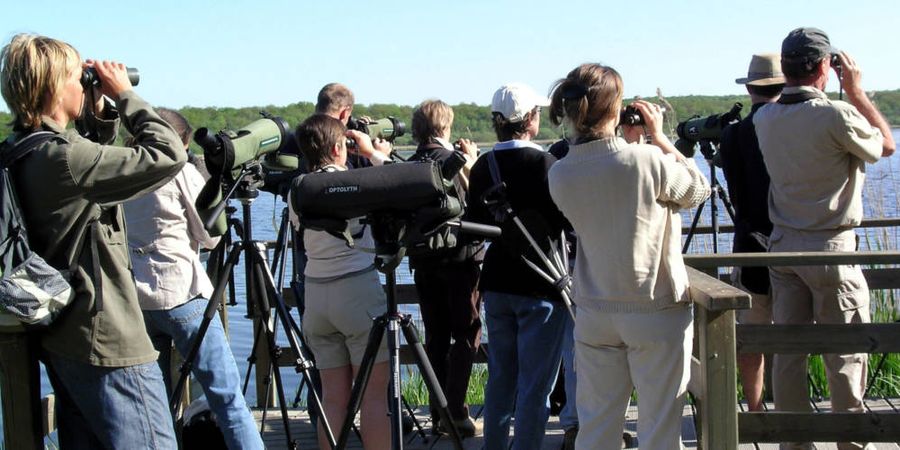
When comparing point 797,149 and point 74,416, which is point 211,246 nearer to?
point 74,416

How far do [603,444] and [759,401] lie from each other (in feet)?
5.03

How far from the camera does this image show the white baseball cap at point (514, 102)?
367 centimetres

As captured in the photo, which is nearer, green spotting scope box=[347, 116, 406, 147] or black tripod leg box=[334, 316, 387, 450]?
black tripod leg box=[334, 316, 387, 450]

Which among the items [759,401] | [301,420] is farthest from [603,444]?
[301,420]

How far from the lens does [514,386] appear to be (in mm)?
3771

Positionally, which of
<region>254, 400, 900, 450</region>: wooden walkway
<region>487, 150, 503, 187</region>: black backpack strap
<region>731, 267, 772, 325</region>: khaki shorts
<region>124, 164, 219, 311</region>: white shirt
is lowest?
<region>254, 400, 900, 450</region>: wooden walkway

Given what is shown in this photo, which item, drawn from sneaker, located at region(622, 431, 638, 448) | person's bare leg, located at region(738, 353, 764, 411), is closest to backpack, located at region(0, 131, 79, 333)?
sneaker, located at region(622, 431, 638, 448)

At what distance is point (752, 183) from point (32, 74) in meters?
2.57

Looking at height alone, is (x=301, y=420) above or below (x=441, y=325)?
below

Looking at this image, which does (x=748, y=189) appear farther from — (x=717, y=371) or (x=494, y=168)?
(x=717, y=371)

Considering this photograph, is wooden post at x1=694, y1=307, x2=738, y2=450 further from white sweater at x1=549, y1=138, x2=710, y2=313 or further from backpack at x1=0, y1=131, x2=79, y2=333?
backpack at x1=0, y1=131, x2=79, y2=333

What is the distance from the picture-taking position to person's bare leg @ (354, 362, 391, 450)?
139 inches

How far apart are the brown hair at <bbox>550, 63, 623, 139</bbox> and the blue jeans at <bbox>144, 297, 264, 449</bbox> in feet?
4.86

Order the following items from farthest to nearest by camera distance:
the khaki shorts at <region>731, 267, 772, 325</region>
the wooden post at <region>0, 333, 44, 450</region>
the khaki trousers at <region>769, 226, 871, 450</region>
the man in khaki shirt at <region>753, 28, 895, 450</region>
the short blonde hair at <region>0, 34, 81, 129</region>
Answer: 1. the khaki shorts at <region>731, 267, 772, 325</region>
2. the khaki trousers at <region>769, 226, 871, 450</region>
3. the man in khaki shirt at <region>753, 28, 895, 450</region>
4. the wooden post at <region>0, 333, 44, 450</region>
5. the short blonde hair at <region>0, 34, 81, 129</region>
